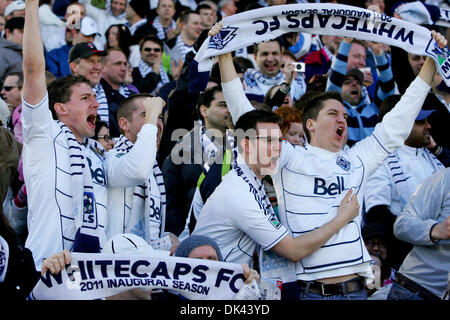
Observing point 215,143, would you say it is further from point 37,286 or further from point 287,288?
point 37,286

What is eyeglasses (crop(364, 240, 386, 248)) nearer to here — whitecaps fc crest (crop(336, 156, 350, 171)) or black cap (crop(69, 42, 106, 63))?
whitecaps fc crest (crop(336, 156, 350, 171))

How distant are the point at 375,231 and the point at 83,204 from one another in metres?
2.77

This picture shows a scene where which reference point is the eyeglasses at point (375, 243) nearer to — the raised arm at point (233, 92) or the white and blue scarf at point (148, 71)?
the raised arm at point (233, 92)

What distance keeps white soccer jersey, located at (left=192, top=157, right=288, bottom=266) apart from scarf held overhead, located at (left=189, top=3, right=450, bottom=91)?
1.17 metres

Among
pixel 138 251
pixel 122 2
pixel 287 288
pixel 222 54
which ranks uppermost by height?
pixel 122 2

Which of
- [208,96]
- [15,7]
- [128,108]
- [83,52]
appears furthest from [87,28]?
[128,108]

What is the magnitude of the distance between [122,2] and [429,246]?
7.08 metres

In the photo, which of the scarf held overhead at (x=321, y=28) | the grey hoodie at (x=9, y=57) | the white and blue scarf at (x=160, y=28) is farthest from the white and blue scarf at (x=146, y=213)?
the white and blue scarf at (x=160, y=28)

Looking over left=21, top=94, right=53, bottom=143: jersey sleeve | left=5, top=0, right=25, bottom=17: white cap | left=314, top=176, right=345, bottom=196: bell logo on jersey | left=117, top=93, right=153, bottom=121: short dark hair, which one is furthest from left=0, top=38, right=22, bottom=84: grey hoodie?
left=314, top=176, right=345, bottom=196: bell logo on jersey

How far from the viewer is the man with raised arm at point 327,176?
5.27m

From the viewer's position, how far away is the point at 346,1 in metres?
12.7

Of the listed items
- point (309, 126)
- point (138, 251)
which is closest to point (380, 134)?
point (309, 126)

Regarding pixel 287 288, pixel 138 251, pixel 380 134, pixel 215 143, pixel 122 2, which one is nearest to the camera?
pixel 138 251

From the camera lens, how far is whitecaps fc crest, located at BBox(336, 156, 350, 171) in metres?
5.62
